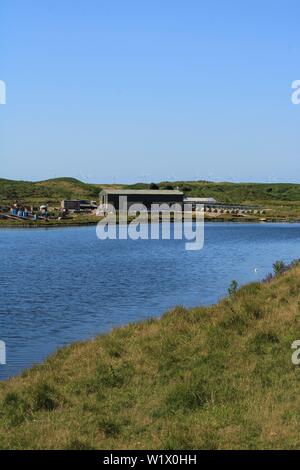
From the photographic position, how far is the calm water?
25250mm

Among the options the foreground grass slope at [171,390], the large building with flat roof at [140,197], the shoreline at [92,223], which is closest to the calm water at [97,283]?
the foreground grass slope at [171,390]

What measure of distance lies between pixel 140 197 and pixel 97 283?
122m

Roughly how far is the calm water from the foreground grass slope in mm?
4409

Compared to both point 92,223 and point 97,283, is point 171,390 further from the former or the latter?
point 92,223

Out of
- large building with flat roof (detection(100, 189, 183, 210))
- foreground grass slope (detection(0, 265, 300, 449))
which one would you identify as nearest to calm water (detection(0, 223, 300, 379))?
foreground grass slope (detection(0, 265, 300, 449))

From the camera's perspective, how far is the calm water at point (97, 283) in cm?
2525

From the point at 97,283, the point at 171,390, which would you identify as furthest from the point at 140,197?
the point at 171,390

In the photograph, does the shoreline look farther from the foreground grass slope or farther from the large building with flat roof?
the foreground grass slope

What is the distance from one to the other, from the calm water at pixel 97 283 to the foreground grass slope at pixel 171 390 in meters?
4.41

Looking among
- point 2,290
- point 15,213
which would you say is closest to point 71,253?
point 2,290

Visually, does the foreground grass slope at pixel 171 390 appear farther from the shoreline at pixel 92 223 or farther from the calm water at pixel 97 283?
the shoreline at pixel 92 223
